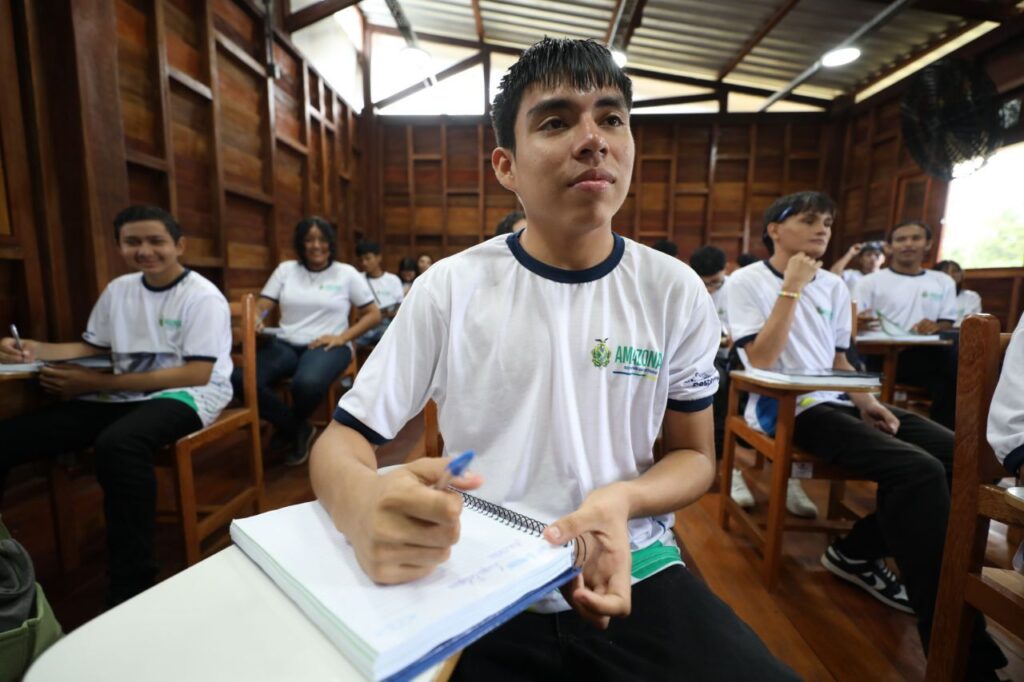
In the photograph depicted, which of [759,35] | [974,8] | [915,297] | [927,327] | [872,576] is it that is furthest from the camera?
[759,35]

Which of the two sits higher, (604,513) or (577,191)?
(577,191)

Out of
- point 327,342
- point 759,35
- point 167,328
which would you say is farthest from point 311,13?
point 759,35

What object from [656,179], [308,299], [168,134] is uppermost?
[656,179]

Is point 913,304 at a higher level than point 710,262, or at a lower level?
lower

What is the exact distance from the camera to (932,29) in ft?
15.8

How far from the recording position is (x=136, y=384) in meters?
1.67

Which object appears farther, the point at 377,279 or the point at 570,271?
the point at 377,279

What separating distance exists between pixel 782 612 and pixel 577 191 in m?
1.63

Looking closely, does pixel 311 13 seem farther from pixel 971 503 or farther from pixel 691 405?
pixel 971 503

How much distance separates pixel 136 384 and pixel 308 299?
4.99 feet

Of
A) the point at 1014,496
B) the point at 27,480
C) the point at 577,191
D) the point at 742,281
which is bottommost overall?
the point at 27,480

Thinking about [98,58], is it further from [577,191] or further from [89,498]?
[577,191]

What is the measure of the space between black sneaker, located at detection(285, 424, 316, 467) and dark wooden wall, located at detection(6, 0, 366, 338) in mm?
1214

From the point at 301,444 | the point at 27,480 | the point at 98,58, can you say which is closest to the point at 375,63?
the point at 98,58
